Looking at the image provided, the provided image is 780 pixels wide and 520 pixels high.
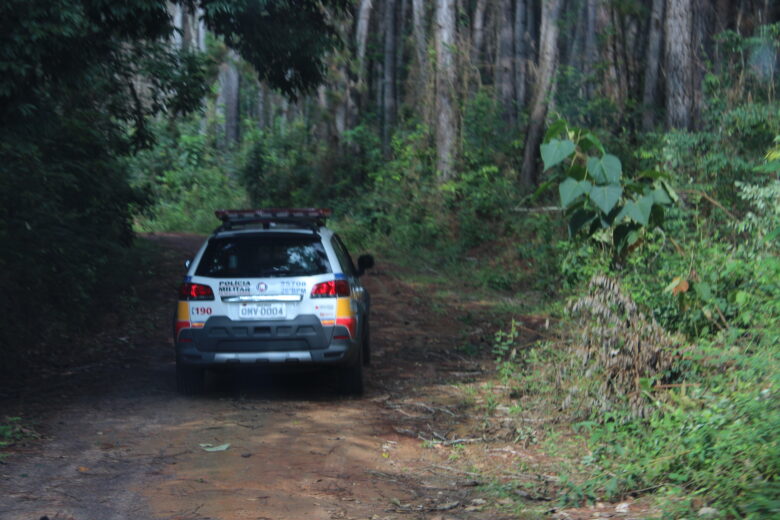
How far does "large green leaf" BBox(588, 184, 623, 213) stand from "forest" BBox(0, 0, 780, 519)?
0.02 m

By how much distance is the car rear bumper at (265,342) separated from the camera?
8602 mm

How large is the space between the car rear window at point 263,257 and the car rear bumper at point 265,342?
47 centimetres

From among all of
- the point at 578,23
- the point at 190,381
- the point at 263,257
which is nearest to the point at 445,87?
the point at 263,257

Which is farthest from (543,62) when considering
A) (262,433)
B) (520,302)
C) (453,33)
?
(262,433)

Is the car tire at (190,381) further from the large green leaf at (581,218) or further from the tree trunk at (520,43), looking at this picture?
the tree trunk at (520,43)

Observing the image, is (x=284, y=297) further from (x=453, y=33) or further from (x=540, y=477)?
(x=453, y=33)

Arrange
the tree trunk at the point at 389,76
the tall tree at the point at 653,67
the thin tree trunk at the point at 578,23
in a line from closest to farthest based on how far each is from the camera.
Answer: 1. the tall tree at the point at 653,67
2. the tree trunk at the point at 389,76
3. the thin tree trunk at the point at 578,23

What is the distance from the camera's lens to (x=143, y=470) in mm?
6484

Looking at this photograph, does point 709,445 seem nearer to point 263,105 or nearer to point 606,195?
point 606,195

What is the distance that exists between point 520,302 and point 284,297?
816 centimetres

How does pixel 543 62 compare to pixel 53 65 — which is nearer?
pixel 53 65

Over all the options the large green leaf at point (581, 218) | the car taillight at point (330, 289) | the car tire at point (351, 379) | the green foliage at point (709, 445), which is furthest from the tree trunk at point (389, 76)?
the green foliage at point (709, 445)

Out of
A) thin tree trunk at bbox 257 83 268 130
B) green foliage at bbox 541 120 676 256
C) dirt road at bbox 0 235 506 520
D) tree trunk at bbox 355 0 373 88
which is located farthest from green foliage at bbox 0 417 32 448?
thin tree trunk at bbox 257 83 268 130

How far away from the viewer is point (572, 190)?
7.41 metres
